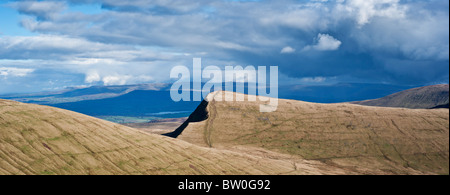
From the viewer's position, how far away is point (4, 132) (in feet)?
376

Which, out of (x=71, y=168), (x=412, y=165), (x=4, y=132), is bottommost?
(x=412, y=165)

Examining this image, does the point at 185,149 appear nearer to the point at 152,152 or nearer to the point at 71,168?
the point at 152,152

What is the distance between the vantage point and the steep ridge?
359 ft

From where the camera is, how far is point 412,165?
186 m

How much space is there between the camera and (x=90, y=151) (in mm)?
122562

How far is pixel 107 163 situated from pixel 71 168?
497 inches

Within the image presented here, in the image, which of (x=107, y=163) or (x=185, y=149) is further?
(x=185, y=149)

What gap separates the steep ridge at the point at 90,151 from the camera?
109312mm

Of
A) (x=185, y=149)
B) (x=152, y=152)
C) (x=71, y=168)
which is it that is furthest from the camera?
(x=185, y=149)

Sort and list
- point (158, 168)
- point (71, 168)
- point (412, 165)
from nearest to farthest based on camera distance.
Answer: point (71, 168), point (158, 168), point (412, 165)
